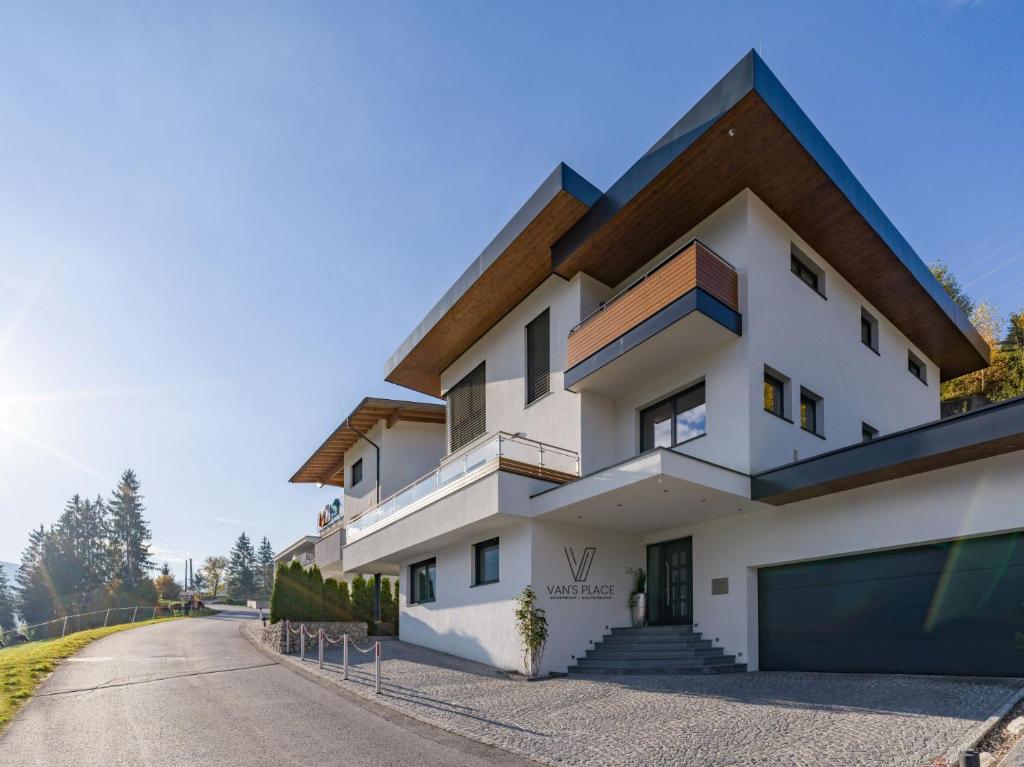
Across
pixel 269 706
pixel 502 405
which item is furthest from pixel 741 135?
pixel 269 706

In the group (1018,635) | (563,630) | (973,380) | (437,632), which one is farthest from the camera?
(973,380)

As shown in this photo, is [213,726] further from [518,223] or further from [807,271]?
[807,271]

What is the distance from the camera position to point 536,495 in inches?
560

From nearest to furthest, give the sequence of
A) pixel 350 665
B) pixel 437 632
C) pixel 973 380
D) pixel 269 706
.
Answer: pixel 269 706, pixel 350 665, pixel 437 632, pixel 973 380

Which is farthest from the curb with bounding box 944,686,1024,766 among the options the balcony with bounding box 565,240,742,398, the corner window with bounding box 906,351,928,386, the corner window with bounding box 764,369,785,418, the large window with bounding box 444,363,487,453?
the large window with bounding box 444,363,487,453

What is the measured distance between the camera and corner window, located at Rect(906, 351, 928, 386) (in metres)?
19.8

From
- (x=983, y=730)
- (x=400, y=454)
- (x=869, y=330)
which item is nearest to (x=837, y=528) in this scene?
(x=983, y=730)

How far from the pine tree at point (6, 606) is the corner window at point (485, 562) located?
78.1 meters

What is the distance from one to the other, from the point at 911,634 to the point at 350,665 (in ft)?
34.9

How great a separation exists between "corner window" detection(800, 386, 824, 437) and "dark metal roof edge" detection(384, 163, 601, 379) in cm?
601

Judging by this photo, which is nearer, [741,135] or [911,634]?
[911,634]

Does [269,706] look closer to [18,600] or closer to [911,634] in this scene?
[911,634]

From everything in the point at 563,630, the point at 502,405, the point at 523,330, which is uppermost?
the point at 523,330

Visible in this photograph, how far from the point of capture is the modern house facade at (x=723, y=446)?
1080cm
